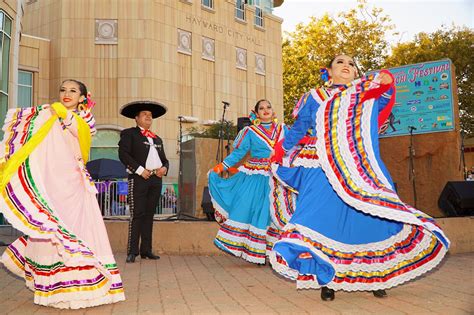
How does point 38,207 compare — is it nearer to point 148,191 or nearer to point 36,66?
point 148,191

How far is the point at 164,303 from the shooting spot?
4180 mm

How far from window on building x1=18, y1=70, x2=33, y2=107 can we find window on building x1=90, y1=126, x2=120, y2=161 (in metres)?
3.70

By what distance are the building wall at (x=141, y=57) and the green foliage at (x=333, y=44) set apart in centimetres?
523

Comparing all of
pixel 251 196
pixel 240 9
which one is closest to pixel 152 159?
pixel 251 196

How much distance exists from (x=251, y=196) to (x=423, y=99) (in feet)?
16.6

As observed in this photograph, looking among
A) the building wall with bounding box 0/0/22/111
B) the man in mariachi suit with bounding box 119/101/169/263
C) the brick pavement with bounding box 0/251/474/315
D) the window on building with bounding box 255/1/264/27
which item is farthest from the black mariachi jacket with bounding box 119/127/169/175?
the window on building with bounding box 255/1/264/27

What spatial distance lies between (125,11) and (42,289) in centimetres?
2471

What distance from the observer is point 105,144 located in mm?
26766

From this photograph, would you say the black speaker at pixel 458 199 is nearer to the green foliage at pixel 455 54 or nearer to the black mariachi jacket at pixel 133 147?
the black mariachi jacket at pixel 133 147

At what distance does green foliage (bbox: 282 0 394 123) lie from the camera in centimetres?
3036

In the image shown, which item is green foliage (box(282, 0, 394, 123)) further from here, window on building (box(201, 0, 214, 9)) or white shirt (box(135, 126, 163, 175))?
white shirt (box(135, 126, 163, 175))

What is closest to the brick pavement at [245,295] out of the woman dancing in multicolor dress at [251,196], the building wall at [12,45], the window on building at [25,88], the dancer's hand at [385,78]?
the woman dancing in multicolor dress at [251,196]

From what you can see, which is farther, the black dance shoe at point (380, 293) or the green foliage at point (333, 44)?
the green foliage at point (333, 44)

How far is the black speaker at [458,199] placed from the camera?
27.1ft
